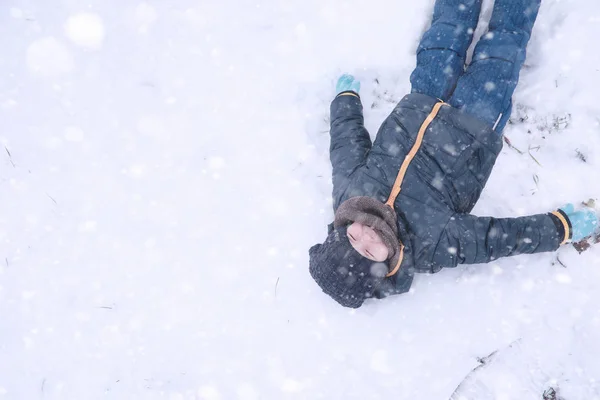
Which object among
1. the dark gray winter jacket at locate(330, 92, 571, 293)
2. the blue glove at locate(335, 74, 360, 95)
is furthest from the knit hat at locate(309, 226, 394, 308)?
the blue glove at locate(335, 74, 360, 95)

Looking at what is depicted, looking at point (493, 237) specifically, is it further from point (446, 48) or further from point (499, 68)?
point (446, 48)

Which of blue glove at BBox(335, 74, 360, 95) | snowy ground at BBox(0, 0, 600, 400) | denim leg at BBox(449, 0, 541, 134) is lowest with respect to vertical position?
snowy ground at BBox(0, 0, 600, 400)

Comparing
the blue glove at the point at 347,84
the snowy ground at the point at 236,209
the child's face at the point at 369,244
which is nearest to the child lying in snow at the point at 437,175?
the child's face at the point at 369,244

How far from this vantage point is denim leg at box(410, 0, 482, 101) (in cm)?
355

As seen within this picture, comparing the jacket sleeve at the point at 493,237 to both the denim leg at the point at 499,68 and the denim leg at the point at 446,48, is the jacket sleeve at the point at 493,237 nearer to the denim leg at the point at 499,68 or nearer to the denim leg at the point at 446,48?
the denim leg at the point at 499,68

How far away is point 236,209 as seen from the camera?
157 inches

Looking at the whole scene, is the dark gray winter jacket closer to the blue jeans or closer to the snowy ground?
the blue jeans

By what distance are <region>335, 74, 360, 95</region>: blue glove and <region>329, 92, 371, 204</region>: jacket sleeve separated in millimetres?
118

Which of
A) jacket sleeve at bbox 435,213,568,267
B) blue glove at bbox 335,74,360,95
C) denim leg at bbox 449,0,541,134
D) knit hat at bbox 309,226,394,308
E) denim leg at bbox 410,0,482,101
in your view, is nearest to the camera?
knit hat at bbox 309,226,394,308

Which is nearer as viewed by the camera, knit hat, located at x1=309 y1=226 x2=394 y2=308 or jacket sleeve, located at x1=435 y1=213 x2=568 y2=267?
knit hat, located at x1=309 y1=226 x2=394 y2=308

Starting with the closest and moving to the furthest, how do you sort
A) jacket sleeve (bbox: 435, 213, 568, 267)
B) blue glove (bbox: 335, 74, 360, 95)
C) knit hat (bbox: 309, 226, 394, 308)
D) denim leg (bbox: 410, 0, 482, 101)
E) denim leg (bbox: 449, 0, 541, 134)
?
knit hat (bbox: 309, 226, 394, 308), jacket sleeve (bbox: 435, 213, 568, 267), denim leg (bbox: 449, 0, 541, 134), denim leg (bbox: 410, 0, 482, 101), blue glove (bbox: 335, 74, 360, 95)

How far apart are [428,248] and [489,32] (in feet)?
5.45

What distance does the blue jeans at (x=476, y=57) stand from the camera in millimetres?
3398

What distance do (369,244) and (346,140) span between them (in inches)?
35.9
